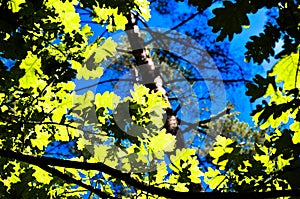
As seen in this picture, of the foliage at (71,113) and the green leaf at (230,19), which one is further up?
the foliage at (71,113)

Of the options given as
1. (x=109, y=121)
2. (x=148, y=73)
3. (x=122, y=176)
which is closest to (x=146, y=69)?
(x=148, y=73)

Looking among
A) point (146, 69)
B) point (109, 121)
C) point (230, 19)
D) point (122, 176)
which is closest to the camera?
point (230, 19)

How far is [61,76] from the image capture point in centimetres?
291

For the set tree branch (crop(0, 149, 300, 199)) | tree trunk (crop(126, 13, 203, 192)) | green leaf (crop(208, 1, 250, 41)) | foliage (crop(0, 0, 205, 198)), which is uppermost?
tree trunk (crop(126, 13, 203, 192))

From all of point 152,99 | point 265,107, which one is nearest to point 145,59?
point 152,99

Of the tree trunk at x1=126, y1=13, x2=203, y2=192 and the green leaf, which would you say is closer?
the green leaf

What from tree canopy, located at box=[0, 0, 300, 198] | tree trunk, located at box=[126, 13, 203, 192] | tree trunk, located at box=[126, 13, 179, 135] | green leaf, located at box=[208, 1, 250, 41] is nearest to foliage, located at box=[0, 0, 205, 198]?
tree canopy, located at box=[0, 0, 300, 198]

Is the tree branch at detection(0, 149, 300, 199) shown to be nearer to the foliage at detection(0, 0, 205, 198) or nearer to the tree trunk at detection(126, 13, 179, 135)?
the foliage at detection(0, 0, 205, 198)

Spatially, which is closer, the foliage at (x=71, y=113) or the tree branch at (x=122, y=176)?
the tree branch at (x=122, y=176)

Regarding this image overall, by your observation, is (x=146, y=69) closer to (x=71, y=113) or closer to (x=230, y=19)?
(x=71, y=113)

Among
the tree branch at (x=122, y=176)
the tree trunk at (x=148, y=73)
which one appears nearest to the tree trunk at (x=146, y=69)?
the tree trunk at (x=148, y=73)

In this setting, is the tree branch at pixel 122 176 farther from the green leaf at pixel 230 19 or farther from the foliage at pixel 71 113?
the green leaf at pixel 230 19

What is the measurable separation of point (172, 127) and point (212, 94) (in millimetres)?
1745


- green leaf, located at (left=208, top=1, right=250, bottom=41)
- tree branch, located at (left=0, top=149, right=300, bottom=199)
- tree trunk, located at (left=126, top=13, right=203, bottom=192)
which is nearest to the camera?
green leaf, located at (left=208, top=1, right=250, bottom=41)
